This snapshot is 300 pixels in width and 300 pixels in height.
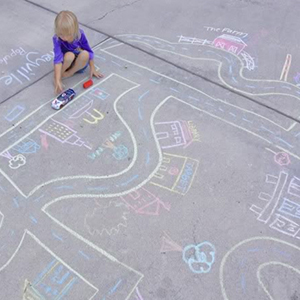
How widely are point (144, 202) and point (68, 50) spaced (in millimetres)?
1576

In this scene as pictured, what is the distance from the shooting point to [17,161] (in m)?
2.52

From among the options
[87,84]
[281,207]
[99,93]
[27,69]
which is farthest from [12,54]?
[281,207]

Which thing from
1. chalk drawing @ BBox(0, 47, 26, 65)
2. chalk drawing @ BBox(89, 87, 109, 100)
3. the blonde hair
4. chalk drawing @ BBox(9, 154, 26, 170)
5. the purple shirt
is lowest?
chalk drawing @ BBox(9, 154, 26, 170)

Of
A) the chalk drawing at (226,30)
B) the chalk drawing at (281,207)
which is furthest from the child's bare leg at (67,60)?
the chalk drawing at (281,207)

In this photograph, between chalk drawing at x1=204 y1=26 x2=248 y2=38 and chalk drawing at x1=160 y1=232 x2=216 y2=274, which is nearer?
chalk drawing at x1=160 y1=232 x2=216 y2=274

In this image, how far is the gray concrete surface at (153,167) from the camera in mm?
1993

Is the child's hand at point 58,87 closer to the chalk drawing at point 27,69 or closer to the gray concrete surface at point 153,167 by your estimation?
the gray concrete surface at point 153,167

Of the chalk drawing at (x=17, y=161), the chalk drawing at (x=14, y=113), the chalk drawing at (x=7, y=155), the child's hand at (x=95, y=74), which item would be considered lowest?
the chalk drawing at (x=17, y=161)

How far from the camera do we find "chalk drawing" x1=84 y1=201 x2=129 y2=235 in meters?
2.17

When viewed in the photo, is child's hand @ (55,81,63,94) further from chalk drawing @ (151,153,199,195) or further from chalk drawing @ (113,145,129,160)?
chalk drawing @ (151,153,199,195)

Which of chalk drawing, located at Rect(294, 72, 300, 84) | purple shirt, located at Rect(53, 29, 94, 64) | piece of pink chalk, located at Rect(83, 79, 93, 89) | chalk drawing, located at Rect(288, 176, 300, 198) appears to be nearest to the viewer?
chalk drawing, located at Rect(288, 176, 300, 198)

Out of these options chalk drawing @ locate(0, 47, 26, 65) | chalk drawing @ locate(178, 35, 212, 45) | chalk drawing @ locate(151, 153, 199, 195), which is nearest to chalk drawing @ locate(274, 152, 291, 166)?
chalk drawing @ locate(151, 153, 199, 195)

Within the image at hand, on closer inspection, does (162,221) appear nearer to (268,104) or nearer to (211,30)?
(268,104)

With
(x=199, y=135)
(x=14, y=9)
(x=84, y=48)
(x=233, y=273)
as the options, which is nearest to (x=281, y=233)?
(x=233, y=273)
